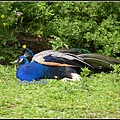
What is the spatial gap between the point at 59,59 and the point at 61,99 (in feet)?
3.75

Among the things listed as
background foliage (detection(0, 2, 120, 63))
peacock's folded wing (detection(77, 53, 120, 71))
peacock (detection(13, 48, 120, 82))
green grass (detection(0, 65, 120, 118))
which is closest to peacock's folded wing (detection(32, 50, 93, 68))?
peacock (detection(13, 48, 120, 82))

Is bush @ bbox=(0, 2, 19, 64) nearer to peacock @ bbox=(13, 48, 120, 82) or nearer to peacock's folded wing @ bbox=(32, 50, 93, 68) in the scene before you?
peacock @ bbox=(13, 48, 120, 82)

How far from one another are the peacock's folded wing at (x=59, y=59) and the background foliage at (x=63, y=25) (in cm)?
87

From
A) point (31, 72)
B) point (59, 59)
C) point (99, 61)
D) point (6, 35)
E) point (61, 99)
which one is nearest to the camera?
point (61, 99)

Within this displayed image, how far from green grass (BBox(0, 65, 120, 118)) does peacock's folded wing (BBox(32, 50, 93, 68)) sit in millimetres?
296

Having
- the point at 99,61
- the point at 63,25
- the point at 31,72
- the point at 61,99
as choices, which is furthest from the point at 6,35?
the point at 61,99

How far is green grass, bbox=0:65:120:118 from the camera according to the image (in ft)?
12.4

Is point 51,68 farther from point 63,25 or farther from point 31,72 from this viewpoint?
point 63,25

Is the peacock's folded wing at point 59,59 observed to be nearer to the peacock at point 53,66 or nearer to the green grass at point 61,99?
the peacock at point 53,66

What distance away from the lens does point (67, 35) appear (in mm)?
6301

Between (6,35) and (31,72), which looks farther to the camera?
(6,35)

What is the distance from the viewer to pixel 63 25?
6.29 m

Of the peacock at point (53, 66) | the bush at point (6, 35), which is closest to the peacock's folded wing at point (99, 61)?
the peacock at point (53, 66)

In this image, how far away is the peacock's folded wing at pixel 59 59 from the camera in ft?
17.0
